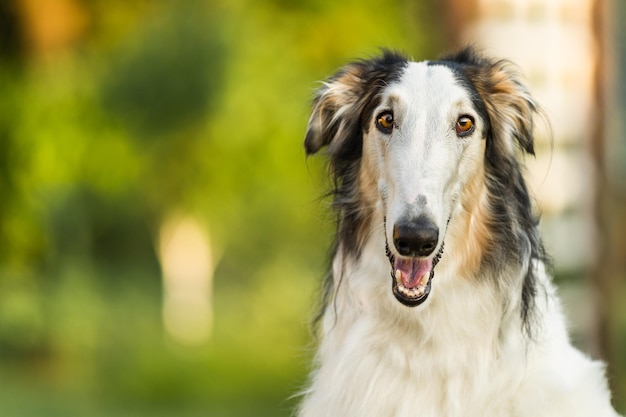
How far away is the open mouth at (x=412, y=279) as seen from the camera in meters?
4.24

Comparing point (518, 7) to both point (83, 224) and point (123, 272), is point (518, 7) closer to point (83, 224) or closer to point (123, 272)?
point (83, 224)

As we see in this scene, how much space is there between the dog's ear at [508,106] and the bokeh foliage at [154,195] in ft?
26.0

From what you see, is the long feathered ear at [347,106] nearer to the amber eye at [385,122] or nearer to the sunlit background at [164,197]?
the amber eye at [385,122]

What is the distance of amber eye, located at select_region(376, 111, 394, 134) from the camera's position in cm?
439

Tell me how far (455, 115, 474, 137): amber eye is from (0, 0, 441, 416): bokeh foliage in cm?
813

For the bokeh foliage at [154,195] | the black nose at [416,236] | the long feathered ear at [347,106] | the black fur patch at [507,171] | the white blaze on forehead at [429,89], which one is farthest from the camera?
the bokeh foliage at [154,195]

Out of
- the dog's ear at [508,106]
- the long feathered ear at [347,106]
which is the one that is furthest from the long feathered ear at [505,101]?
the long feathered ear at [347,106]

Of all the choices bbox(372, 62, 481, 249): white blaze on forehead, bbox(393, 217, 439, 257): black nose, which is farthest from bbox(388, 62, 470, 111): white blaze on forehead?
bbox(393, 217, 439, 257): black nose

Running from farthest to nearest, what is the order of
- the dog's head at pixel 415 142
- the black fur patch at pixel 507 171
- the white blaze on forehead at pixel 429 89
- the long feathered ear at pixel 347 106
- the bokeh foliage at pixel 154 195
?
the bokeh foliage at pixel 154 195 < the long feathered ear at pixel 347 106 < the black fur patch at pixel 507 171 < the white blaze on forehead at pixel 429 89 < the dog's head at pixel 415 142

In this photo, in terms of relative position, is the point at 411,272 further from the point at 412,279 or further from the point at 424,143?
the point at 424,143

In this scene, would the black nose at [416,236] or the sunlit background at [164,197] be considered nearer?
the black nose at [416,236]

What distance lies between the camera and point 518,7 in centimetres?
855

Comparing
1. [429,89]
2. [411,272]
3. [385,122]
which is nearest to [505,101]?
[429,89]

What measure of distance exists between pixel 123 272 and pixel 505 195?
13328mm
